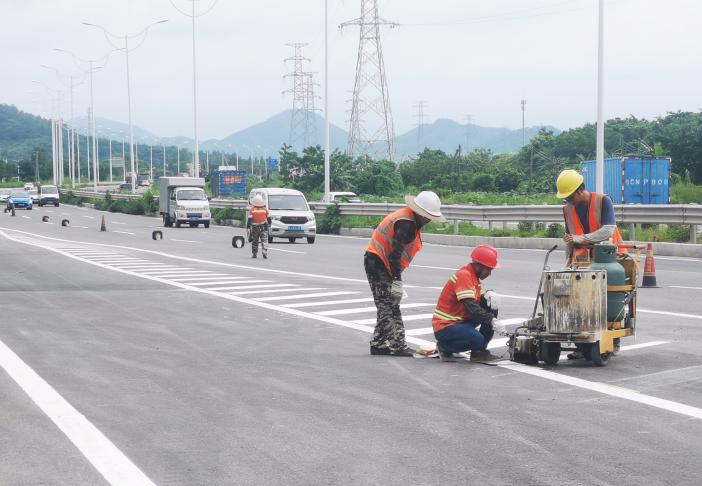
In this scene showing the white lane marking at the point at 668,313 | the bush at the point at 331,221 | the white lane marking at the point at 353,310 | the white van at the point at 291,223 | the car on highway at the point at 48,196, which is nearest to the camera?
the white lane marking at the point at 668,313

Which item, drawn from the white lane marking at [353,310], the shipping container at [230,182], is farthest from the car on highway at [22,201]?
the white lane marking at [353,310]

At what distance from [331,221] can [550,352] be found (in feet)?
104

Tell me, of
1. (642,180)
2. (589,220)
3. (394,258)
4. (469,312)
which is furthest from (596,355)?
(642,180)

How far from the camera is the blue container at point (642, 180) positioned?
127 feet

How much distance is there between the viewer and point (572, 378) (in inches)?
351

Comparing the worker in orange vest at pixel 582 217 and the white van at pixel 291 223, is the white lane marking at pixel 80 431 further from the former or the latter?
the white van at pixel 291 223

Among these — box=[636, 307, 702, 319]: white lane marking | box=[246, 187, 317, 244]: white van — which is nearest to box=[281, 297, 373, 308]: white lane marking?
box=[636, 307, 702, 319]: white lane marking

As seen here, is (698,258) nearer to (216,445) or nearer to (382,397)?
(382,397)

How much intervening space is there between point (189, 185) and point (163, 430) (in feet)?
160

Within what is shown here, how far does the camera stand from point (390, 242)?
1012cm

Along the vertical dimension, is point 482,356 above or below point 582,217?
below

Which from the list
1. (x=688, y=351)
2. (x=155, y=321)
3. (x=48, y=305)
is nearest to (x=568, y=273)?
(x=688, y=351)

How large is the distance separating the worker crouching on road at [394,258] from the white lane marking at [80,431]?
3374 mm

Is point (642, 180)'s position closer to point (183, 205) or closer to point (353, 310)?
point (183, 205)
